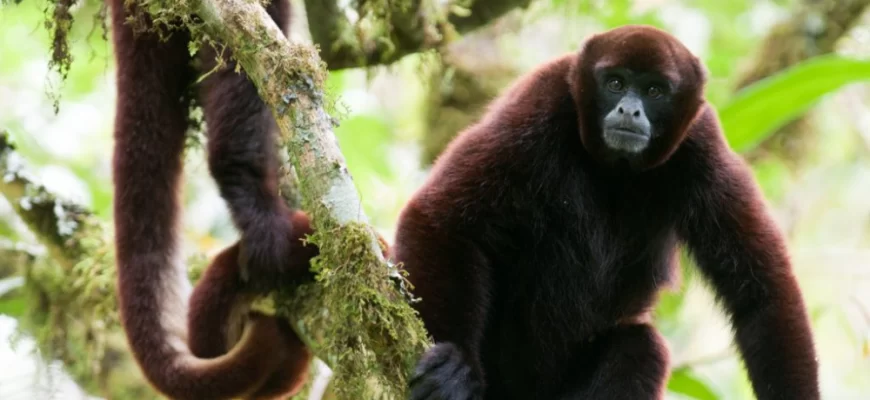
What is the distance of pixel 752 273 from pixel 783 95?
1.92 meters

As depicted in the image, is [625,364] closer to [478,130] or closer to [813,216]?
[478,130]

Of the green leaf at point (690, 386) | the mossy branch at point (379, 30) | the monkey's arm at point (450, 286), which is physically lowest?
the green leaf at point (690, 386)

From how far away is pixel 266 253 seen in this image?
3.71m

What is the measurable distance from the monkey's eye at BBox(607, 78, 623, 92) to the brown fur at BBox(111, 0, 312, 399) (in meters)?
1.29

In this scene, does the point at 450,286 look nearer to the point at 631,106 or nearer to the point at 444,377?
the point at 444,377

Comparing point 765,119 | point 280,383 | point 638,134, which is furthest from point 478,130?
point 765,119

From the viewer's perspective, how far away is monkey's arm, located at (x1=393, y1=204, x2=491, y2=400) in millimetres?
2998

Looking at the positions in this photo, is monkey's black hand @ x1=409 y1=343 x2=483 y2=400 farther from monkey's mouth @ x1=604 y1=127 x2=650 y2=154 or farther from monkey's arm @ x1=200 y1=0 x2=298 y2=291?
monkey's arm @ x1=200 y1=0 x2=298 y2=291

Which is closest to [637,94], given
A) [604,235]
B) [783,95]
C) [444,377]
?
[604,235]

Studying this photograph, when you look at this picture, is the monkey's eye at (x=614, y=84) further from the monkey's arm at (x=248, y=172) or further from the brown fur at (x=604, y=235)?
the monkey's arm at (x=248, y=172)

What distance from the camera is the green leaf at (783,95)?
4914 millimetres

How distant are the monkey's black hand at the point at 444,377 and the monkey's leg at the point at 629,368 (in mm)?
608

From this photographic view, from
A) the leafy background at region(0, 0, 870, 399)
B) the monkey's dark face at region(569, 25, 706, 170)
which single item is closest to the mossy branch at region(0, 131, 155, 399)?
the leafy background at region(0, 0, 870, 399)

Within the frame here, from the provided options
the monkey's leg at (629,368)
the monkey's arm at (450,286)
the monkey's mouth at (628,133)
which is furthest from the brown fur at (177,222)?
the monkey's mouth at (628,133)
